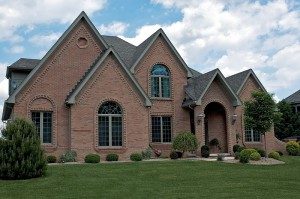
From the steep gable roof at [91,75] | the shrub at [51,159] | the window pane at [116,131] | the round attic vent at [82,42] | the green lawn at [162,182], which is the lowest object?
the green lawn at [162,182]

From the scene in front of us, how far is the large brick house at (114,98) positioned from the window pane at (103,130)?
0.22 feet

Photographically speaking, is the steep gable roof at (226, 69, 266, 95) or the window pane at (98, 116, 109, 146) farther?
the steep gable roof at (226, 69, 266, 95)

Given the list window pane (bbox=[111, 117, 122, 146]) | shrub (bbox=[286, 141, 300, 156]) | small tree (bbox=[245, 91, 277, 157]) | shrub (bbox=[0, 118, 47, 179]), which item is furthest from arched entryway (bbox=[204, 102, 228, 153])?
shrub (bbox=[0, 118, 47, 179])

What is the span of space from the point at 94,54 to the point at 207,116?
10683mm

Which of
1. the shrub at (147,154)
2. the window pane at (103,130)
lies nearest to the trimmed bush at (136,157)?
the shrub at (147,154)

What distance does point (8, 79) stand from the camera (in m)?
35.0

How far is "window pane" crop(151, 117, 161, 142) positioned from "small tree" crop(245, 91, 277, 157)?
7301 mm

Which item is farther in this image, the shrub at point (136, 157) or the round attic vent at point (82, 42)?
the round attic vent at point (82, 42)

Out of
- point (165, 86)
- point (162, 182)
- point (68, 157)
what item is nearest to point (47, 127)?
point (68, 157)

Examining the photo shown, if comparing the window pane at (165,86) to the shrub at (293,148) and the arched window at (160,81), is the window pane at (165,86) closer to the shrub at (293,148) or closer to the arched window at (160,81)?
the arched window at (160,81)

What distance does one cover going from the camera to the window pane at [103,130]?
28856mm

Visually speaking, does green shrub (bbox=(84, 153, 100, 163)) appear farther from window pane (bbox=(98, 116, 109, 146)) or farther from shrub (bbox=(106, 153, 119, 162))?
window pane (bbox=(98, 116, 109, 146))

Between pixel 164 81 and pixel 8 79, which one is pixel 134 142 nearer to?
pixel 164 81

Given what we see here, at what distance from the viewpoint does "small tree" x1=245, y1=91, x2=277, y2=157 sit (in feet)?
91.6
